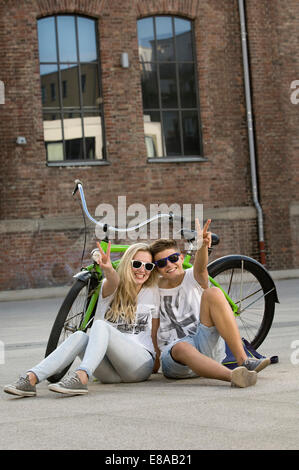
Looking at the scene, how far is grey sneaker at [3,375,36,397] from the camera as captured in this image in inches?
225

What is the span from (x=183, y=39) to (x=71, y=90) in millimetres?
3027

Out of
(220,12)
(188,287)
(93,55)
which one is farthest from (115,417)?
(220,12)

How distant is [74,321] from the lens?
6570 mm

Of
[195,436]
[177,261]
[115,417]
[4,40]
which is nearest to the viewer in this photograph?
[195,436]

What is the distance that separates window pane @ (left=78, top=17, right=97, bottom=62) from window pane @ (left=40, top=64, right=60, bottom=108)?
0.72m

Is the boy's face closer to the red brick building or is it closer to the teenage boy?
the teenage boy

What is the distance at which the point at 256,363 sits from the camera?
19.3ft

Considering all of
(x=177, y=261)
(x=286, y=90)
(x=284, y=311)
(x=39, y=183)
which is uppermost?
(x=286, y=90)

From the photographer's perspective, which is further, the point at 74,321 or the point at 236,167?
the point at 236,167

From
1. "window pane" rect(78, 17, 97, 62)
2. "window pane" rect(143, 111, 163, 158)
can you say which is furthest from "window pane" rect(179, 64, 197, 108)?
"window pane" rect(78, 17, 97, 62)

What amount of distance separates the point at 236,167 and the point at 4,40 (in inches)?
236

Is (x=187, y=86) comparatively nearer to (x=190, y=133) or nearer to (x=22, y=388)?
(x=190, y=133)

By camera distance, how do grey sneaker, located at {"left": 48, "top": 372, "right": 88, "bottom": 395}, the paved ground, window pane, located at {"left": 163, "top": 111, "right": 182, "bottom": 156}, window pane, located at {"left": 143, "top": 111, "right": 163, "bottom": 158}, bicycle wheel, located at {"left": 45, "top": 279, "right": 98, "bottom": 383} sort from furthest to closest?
window pane, located at {"left": 163, "top": 111, "right": 182, "bottom": 156} < window pane, located at {"left": 143, "top": 111, "right": 163, "bottom": 158} < bicycle wheel, located at {"left": 45, "top": 279, "right": 98, "bottom": 383} < grey sneaker, located at {"left": 48, "top": 372, "right": 88, "bottom": 395} < the paved ground
